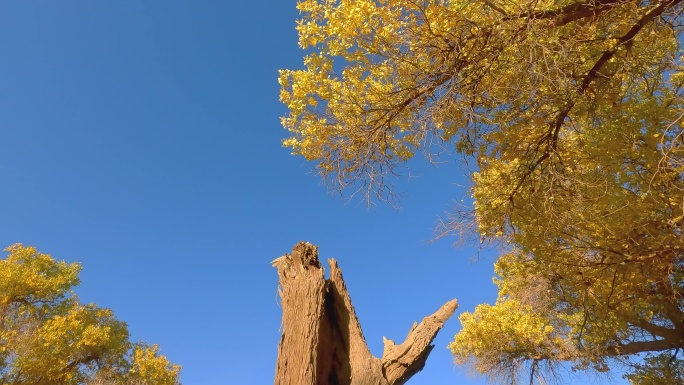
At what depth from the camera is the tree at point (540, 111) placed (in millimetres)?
4348

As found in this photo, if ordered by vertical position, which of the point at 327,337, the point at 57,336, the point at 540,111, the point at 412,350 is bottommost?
the point at 412,350

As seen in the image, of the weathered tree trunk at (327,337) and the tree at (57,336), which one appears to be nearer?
the weathered tree trunk at (327,337)

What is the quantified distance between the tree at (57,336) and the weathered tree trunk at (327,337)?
9.74m

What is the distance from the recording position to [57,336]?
1187 cm

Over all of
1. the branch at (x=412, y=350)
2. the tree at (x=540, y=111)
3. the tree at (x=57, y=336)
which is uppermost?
the tree at (x=57, y=336)

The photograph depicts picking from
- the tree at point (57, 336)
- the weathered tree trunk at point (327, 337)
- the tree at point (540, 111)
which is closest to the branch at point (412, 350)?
the weathered tree trunk at point (327, 337)

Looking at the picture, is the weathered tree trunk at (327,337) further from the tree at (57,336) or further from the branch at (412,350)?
the tree at (57,336)

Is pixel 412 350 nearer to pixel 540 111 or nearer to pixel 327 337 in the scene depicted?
pixel 327 337

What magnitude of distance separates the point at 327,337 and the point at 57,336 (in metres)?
10.3

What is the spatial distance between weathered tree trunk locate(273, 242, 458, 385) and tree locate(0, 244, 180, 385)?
974 centimetres

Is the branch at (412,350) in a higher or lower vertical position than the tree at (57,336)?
lower

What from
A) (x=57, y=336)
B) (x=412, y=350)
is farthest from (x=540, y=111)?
(x=57, y=336)

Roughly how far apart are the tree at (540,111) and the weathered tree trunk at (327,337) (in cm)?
129

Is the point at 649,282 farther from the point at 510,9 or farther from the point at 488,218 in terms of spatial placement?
the point at 510,9
